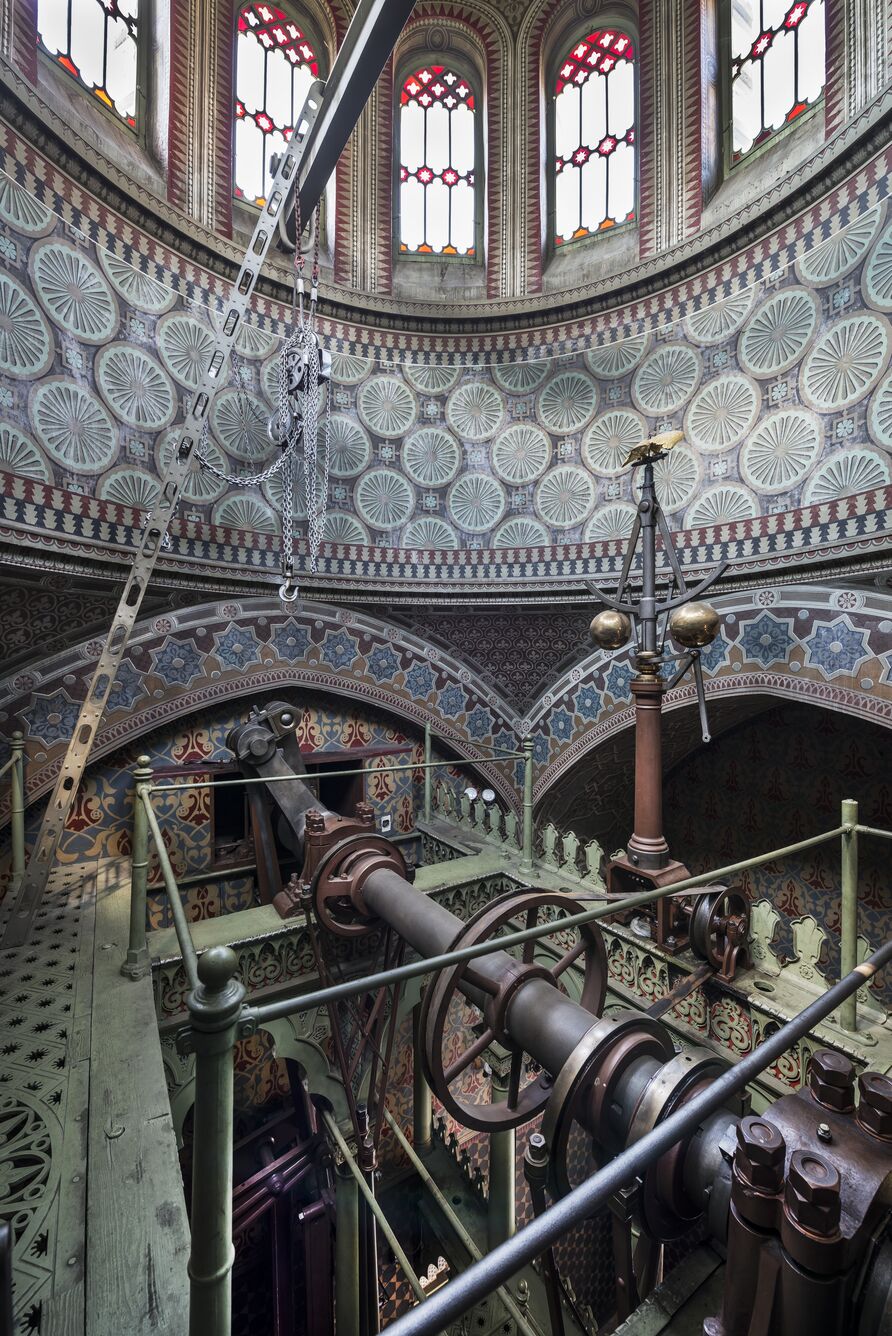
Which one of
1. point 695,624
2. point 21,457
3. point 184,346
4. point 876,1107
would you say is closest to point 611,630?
point 695,624

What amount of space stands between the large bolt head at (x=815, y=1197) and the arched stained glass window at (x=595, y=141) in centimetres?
857

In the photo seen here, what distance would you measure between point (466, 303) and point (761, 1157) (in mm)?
7967

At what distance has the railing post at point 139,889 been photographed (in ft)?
9.75

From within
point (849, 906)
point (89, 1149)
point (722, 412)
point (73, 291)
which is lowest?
point (89, 1149)

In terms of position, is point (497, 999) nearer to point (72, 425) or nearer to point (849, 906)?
point (849, 906)

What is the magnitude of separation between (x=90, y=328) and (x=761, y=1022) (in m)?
6.97

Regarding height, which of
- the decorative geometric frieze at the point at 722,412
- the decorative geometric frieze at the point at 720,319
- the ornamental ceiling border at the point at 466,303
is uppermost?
the ornamental ceiling border at the point at 466,303

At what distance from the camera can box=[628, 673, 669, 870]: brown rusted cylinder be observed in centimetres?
379

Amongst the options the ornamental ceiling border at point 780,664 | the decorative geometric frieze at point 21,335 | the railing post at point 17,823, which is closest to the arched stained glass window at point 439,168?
the decorative geometric frieze at point 21,335

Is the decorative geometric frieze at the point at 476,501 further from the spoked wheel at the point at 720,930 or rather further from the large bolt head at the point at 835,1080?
the large bolt head at the point at 835,1080

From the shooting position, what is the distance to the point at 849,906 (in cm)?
285

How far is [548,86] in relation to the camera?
Answer: 7.19 m

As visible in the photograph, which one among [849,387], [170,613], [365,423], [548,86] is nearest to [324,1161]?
[170,613]

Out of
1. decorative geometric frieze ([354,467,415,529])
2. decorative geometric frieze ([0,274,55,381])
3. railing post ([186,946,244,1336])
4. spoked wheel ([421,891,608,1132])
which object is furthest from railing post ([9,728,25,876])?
decorative geometric frieze ([354,467,415,529])
